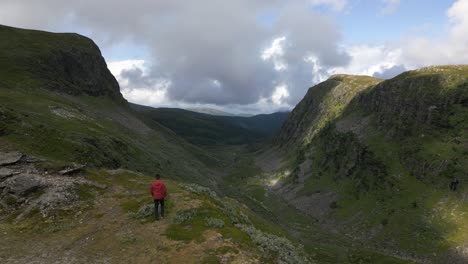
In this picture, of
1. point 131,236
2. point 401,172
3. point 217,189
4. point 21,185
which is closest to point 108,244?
point 131,236

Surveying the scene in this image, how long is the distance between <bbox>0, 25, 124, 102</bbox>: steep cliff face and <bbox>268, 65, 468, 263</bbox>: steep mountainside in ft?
366

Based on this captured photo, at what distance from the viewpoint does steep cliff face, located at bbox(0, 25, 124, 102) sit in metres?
141

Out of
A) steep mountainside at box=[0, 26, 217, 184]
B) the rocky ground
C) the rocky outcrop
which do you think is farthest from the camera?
steep mountainside at box=[0, 26, 217, 184]

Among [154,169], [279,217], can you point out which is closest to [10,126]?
[154,169]

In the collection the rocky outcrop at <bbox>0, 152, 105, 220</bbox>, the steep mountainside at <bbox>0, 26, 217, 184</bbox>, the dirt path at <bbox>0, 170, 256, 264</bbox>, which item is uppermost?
the steep mountainside at <bbox>0, 26, 217, 184</bbox>

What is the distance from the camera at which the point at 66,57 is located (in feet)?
599

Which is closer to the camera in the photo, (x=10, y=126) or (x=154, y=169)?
(x=10, y=126)

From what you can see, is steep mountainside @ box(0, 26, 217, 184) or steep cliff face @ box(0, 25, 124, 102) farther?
steep cliff face @ box(0, 25, 124, 102)

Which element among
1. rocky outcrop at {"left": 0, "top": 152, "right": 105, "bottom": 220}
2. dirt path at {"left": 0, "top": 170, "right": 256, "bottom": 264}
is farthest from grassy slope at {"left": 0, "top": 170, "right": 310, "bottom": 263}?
rocky outcrop at {"left": 0, "top": 152, "right": 105, "bottom": 220}

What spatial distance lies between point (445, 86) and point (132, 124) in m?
140

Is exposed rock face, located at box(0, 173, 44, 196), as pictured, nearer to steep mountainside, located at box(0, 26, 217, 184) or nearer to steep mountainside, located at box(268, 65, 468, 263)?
steep mountainside, located at box(0, 26, 217, 184)

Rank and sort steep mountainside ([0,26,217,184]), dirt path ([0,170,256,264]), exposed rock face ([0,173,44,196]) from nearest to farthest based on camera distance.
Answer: dirt path ([0,170,256,264]), exposed rock face ([0,173,44,196]), steep mountainside ([0,26,217,184])

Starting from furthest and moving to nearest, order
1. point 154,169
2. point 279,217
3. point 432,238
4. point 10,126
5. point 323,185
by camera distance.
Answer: point 323,185
point 279,217
point 154,169
point 432,238
point 10,126

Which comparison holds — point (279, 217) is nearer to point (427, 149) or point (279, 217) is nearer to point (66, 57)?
point (427, 149)
